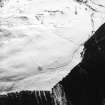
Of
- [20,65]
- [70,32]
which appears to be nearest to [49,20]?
[70,32]

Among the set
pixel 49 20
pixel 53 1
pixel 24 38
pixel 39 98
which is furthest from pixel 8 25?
pixel 39 98

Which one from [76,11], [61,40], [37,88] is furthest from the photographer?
[76,11]

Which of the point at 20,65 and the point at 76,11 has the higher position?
the point at 76,11

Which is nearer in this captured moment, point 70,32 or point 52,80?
point 52,80

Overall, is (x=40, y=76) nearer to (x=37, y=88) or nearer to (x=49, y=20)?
(x=37, y=88)

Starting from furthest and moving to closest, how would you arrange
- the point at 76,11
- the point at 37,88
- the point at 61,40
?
the point at 76,11 → the point at 61,40 → the point at 37,88

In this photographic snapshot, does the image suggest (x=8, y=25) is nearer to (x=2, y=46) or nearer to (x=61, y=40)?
(x=2, y=46)

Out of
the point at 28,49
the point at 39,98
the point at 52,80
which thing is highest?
the point at 28,49
